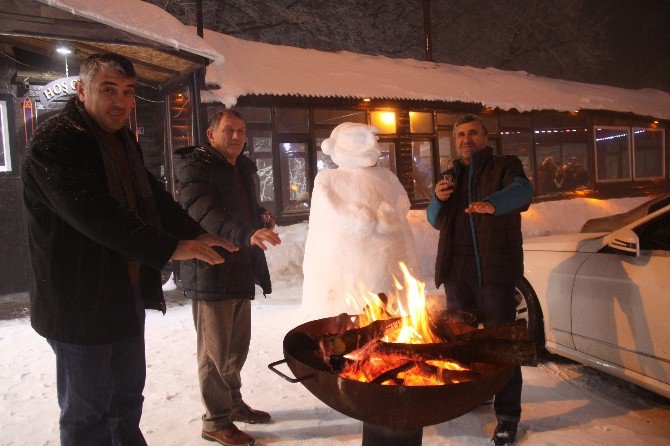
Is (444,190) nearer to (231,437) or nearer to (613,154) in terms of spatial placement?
(231,437)

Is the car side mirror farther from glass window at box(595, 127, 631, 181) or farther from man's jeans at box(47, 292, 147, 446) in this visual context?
glass window at box(595, 127, 631, 181)

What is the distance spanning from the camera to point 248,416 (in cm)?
336

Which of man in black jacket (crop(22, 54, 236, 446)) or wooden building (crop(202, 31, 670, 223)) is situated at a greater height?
wooden building (crop(202, 31, 670, 223))

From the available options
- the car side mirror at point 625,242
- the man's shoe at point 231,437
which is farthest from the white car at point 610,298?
the man's shoe at point 231,437

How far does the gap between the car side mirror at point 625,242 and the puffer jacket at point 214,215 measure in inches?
107

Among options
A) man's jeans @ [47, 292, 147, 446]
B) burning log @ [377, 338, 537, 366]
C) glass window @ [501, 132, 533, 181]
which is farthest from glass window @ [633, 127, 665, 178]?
man's jeans @ [47, 292, 147, 446]

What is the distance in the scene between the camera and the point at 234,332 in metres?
3.21

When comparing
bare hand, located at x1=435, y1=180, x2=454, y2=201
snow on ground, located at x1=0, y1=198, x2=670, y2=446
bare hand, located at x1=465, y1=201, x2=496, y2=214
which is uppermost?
bare hand, located at x1=435, y1=180, x2=454, y2=201

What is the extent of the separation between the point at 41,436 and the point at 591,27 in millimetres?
25157

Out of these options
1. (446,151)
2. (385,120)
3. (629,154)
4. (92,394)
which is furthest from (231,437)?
(629,154)

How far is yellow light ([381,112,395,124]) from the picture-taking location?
11.9 meters

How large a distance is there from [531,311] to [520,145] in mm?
12486

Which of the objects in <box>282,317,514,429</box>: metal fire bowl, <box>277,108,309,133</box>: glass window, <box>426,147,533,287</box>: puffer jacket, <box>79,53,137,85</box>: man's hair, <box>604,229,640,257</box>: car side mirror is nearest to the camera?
<box>282,317,514,429</box>: metal fire bowl

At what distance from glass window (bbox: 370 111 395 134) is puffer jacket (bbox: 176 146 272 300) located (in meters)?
9.12
